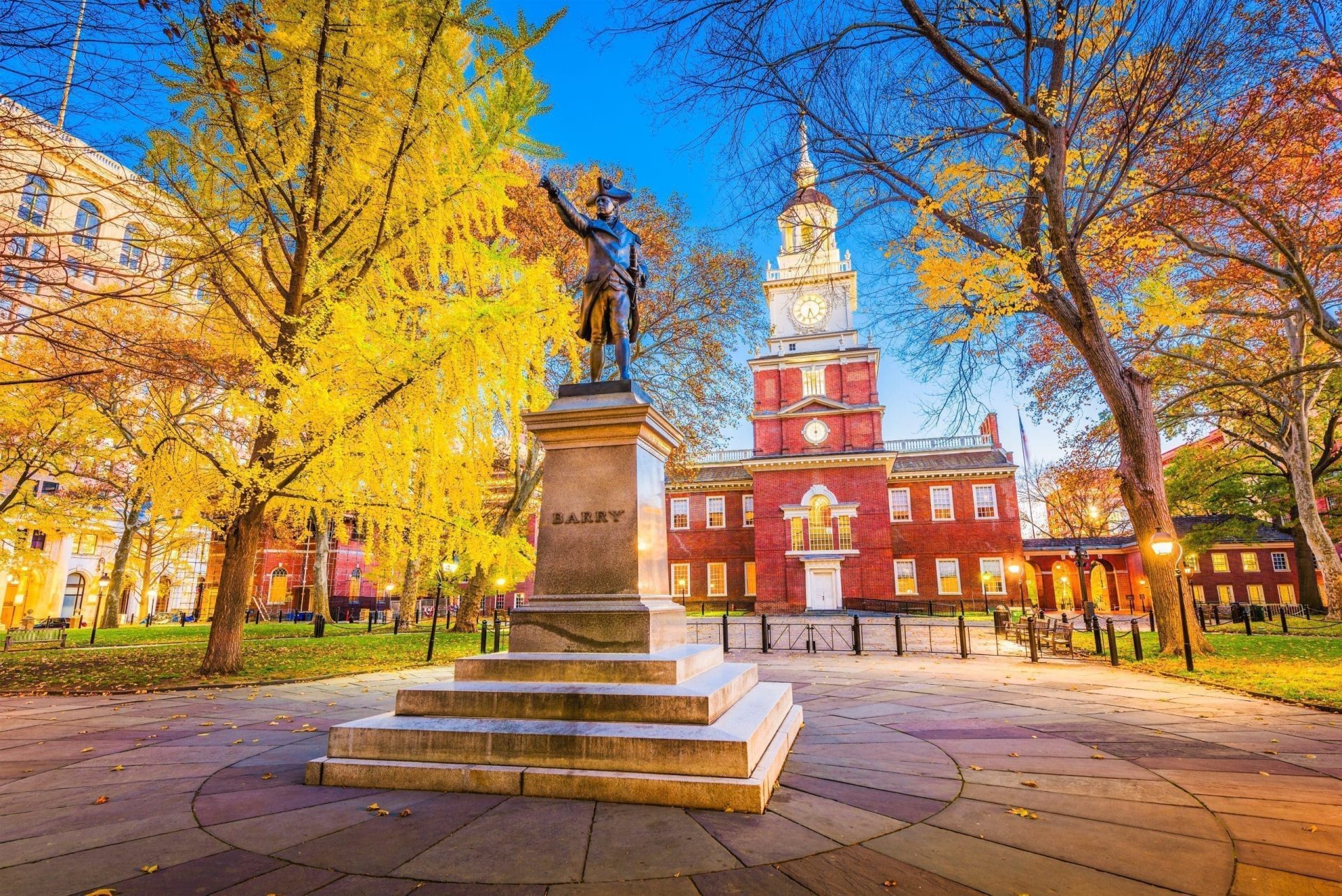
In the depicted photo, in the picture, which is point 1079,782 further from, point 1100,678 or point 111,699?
point 111,699

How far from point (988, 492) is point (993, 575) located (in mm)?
5380

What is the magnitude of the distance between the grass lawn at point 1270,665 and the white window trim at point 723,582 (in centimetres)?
2800

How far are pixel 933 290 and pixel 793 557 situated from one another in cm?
2791

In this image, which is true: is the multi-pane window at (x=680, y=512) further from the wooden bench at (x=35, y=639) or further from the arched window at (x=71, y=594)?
the arched window at (x=71, y=594)

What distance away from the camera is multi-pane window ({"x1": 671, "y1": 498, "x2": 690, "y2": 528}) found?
4403 cm

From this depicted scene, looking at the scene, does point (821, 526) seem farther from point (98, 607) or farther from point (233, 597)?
point (98, 607)

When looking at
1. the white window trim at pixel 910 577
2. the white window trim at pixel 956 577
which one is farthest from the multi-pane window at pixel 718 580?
the white window trim at pixel 956 577

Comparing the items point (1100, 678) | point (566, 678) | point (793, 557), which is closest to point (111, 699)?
point (566, 678)

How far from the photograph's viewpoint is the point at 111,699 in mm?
7711

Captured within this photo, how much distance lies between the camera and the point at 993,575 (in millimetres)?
38438

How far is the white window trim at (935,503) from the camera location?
40125mm

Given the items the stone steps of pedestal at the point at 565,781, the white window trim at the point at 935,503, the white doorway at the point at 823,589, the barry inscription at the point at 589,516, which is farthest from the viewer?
the white window trim at the point at 935,503

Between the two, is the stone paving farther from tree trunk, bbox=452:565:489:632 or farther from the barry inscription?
tree trunk, bbox=452:565:489:632

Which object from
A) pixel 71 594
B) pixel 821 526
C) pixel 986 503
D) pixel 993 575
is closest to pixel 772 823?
pixel 821 526
